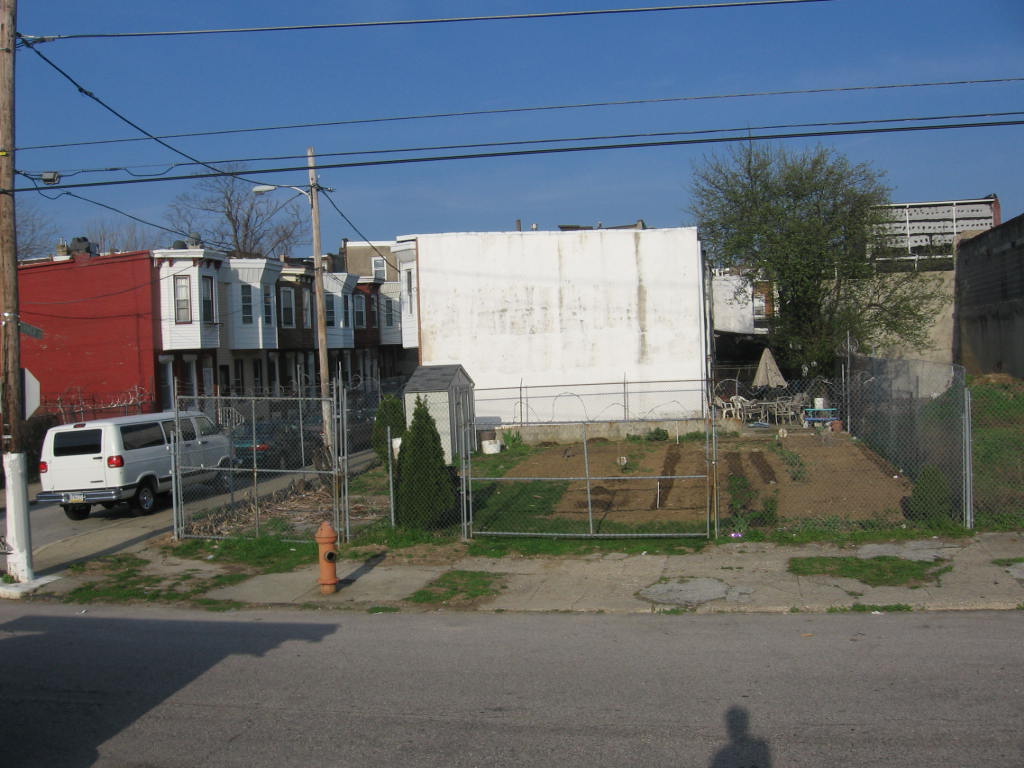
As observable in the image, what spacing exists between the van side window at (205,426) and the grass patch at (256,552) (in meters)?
5.32

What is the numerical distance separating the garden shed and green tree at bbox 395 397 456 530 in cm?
987

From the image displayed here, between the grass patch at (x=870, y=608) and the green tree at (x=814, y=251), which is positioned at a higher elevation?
the green tree at (x=814, y=251)

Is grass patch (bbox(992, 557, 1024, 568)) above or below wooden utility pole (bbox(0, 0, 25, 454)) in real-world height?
below

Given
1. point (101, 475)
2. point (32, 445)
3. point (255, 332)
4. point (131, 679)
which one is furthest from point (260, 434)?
point (255, 332)

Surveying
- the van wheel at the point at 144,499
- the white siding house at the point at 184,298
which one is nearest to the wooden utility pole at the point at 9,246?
the van wheel at the point at 144,499

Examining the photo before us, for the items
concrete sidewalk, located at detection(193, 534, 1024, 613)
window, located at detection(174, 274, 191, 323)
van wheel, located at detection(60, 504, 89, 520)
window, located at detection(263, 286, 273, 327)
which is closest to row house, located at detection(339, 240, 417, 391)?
window, located at detection(263, 286, 273, 327)

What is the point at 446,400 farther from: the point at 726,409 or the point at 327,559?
the point at 327,559

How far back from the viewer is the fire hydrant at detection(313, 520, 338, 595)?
10.7m

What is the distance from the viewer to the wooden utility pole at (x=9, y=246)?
39.1ft

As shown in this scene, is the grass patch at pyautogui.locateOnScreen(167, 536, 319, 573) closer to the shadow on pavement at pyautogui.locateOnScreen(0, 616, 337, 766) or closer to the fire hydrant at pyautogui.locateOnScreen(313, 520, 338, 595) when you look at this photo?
the fire hydrant at pyautogui.locateOnScreen(313, 520, 338, 595)

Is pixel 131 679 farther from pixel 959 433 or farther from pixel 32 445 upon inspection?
pixel 32 445

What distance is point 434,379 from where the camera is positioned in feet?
85.6

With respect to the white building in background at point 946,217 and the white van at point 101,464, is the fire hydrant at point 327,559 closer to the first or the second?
the white van at point 101,464

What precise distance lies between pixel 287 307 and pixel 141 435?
2514 centimetres
